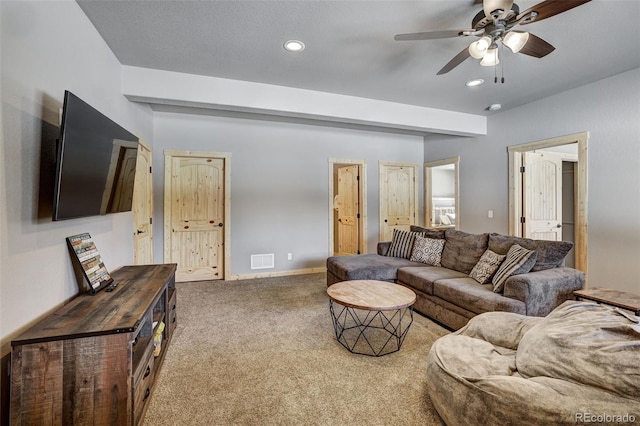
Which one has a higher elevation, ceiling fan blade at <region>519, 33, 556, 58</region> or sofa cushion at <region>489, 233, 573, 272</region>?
ceiling fan blade at <region>519, 33, 556, 58</region>

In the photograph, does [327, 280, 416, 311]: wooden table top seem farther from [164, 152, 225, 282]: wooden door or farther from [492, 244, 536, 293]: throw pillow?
[164, 152, 225, 282]: wooden door

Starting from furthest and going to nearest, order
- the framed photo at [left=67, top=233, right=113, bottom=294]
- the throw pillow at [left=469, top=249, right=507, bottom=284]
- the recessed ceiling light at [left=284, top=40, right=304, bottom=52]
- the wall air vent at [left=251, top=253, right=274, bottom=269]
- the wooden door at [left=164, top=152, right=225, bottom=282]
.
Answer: the wall air vent at [left=251, top=253, right=274, bottom=269] < the wooden door at [left=164, top=152, right=225, bottom=282] < the throw pillow at [left=469, top=249, right=507, bottom=284] < the recessed ceiling light at [left=284, top=40, right=304, bottom=52] < the framed photo at [left=67, top=233, right=113, bottom=294]

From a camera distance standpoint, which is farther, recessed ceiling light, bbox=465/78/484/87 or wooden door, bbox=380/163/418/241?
wooden door, bbox=380/163/418/241

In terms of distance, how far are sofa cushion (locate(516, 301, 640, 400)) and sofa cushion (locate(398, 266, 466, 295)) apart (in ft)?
5.25

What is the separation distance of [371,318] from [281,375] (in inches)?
52.3

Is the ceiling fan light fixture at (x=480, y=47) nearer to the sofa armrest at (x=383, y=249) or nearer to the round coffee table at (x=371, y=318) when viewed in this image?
the round coffee table at (x=371, y=318)

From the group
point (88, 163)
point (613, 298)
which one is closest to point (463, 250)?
point (613, 298)

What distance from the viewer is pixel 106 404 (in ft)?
4.60

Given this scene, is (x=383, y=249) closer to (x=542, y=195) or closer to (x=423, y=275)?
(x=423, y=275)

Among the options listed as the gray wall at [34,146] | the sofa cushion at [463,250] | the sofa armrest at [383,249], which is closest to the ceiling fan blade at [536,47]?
the sofa cushion at [463,250]

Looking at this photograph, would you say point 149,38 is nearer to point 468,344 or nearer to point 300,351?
point 300,351

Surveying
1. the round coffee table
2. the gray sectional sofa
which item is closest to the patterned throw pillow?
the gray sectional sofa

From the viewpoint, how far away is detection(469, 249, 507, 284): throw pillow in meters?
2.97

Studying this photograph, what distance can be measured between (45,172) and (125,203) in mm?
1057
